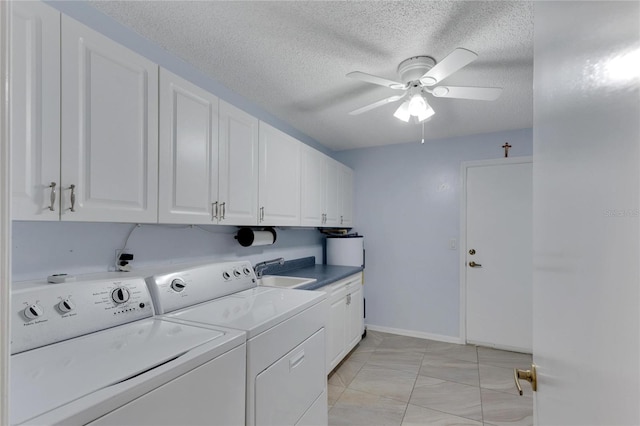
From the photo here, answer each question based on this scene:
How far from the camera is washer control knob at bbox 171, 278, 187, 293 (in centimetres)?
143

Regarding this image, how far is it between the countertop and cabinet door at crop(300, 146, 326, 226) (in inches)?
18.8

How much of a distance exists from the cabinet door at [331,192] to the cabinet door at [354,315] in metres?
0.76

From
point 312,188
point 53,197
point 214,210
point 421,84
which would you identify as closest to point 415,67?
point 421,84

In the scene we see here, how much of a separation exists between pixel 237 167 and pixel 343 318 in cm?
180

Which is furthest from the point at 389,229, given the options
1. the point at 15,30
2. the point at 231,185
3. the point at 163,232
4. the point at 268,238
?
the point at 15,30

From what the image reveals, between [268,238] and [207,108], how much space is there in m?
1.15

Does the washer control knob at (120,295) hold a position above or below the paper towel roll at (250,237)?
below

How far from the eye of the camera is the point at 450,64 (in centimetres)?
150

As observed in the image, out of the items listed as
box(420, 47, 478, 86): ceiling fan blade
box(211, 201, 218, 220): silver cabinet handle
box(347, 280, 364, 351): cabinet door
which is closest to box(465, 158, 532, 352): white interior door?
box(347, 280, 364, 351): cabinet door

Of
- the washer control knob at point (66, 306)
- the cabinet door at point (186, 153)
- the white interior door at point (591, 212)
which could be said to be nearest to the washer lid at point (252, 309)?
the washer control knob at point (66, 306)

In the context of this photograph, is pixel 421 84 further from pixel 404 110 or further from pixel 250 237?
pixel 250 237

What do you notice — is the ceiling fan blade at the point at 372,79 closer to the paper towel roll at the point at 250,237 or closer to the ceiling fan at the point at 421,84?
the ceiling fan at the point at 421,84

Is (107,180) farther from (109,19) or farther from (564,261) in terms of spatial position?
(564,261)

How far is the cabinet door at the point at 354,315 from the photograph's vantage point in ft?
9.82
